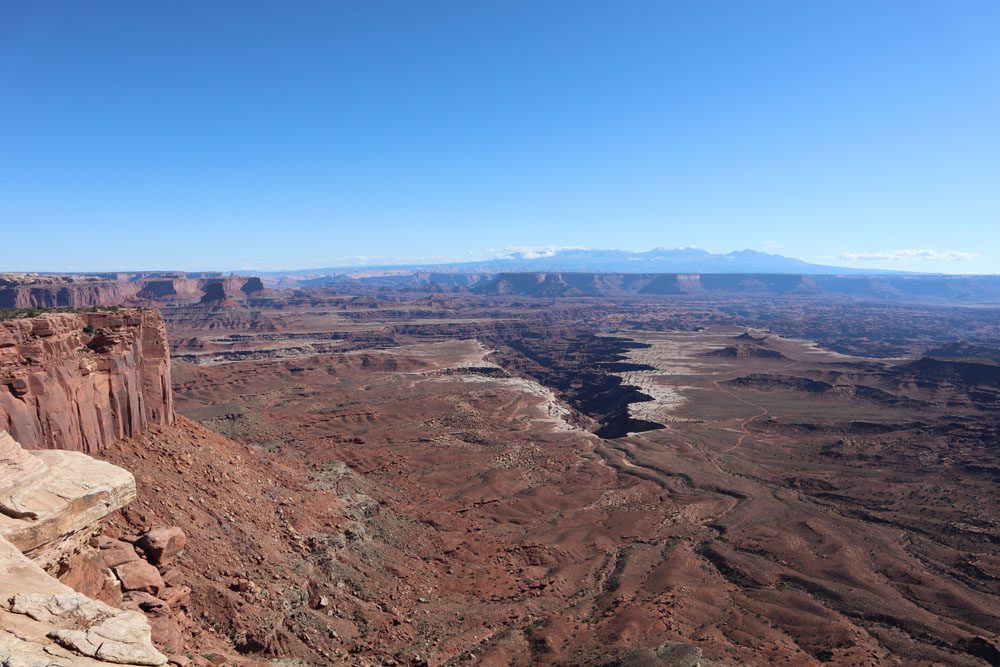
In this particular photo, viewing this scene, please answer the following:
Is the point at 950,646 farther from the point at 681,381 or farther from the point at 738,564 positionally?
the point at 681,381

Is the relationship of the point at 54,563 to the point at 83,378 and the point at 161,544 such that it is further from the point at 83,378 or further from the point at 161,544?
the point at 83,378

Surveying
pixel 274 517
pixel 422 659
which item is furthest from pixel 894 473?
pixel 274 517

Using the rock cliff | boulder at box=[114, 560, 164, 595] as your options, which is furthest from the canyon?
the rock cliff

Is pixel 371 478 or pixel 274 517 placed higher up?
pixel 274 517

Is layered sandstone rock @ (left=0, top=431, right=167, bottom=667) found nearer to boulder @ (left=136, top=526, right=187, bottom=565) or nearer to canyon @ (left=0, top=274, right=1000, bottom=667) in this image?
canyon @ (left=0, top=274, right=1000, bottom=667)

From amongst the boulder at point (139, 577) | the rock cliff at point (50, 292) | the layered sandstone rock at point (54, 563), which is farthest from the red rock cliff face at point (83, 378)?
the rock cliff at point (50, 292)

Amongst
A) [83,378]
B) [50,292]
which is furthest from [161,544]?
[50,292]

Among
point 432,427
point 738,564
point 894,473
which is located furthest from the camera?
point 432,427
